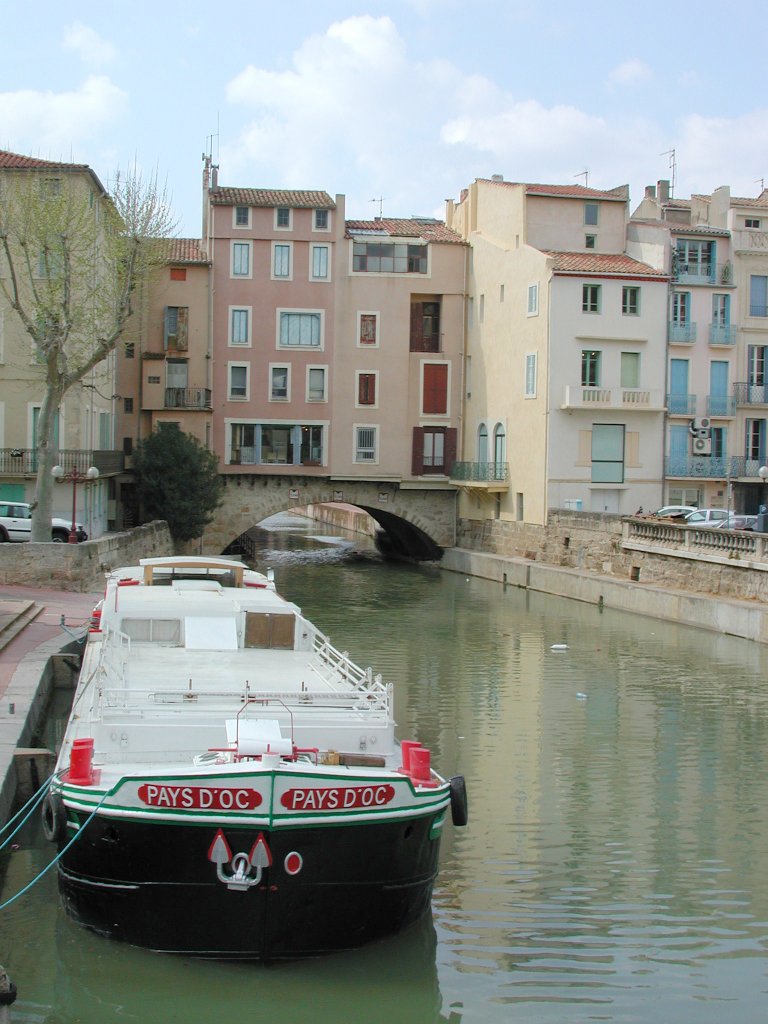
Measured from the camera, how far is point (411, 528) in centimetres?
5422

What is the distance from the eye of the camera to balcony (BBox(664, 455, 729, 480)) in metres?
45.5

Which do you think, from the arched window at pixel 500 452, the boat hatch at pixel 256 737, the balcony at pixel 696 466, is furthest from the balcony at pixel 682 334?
the boat hatch at pixel 256 737

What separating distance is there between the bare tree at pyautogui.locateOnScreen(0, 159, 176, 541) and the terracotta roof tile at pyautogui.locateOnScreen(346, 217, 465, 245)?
12162 mm

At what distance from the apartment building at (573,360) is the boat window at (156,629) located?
28.8 meters

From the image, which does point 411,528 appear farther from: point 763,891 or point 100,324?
point 763,891

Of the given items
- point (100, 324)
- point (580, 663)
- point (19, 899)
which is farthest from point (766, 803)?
point (100, 324)

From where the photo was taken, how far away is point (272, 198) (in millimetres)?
50375

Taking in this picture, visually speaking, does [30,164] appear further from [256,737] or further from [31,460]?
[256,737]

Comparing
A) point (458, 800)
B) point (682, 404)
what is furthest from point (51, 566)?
point (682, 404)

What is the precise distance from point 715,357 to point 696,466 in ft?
13.6

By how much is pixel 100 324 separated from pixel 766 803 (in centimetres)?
3049

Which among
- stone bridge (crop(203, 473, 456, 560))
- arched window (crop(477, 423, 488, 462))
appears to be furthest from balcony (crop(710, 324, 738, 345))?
stone bridge (crop(203, 473, 456, 560))

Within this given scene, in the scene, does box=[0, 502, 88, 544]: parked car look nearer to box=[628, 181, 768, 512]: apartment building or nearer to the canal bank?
the canal bank

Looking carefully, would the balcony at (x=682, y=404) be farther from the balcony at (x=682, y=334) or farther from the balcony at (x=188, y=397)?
the balcony at (x=188, y=397)
